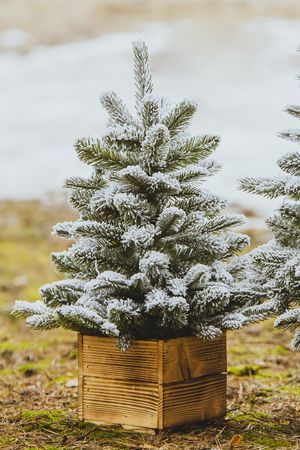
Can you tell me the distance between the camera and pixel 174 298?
3.13m

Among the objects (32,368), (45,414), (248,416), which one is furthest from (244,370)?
(45,414)

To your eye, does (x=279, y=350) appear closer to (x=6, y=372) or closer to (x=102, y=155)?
(x=6, y=372)

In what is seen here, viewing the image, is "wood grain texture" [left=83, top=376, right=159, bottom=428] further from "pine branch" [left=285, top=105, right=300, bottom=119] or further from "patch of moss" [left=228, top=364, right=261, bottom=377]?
"patch of moss" [left=228, top=364, right=261, bottom=377]

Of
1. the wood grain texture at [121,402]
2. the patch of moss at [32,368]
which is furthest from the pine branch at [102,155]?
the patch of moss at [32,368]

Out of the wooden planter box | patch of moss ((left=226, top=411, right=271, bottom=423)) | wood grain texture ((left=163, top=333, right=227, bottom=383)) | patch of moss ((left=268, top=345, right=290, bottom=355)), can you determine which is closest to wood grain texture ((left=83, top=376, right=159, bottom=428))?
the wooden planter box

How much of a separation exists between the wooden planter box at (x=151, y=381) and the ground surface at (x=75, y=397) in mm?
75

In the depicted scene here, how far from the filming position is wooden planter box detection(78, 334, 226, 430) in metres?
3.21

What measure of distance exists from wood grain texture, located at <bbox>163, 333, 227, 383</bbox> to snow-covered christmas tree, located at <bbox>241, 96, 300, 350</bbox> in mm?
331

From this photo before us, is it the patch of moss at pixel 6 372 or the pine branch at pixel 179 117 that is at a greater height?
the pine branch at pixel 179 117

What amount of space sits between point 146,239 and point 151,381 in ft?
2.14

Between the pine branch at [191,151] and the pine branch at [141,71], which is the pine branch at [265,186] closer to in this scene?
the pine branch at [191,151]

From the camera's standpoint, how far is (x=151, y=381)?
3211mm

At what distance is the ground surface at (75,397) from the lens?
3176 millimetres

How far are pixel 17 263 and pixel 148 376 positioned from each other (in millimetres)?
6360
